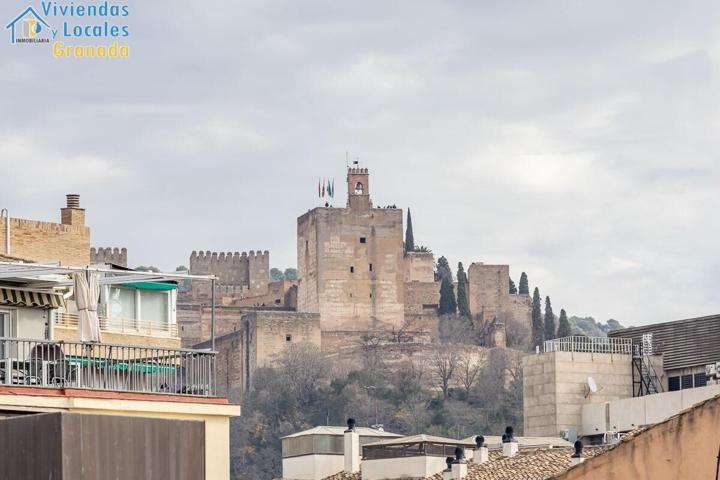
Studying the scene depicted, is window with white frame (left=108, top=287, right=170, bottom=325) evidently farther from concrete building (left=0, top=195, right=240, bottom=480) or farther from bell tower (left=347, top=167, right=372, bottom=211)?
bell tower (left=347, top=167, right=372, bottom=211)

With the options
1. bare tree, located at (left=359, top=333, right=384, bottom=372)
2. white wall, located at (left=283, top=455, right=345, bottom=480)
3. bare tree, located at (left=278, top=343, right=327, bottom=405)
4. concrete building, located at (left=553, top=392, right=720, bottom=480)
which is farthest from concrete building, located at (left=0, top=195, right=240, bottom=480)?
bare tree, located at (left=359, top=333, right=384, bottom=372)

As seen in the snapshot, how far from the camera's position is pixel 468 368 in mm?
155625

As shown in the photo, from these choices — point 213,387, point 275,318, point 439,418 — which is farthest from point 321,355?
point 213,387

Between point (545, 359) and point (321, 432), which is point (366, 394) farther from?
point (321, 432)

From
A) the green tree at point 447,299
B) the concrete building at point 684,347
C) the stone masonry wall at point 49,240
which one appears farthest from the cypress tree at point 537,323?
the stone masonry wall at point 49,240

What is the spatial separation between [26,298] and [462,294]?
143367 mm

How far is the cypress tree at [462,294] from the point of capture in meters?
166

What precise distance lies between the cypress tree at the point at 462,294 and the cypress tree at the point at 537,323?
4735mm

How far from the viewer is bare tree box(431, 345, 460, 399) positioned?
153750mm

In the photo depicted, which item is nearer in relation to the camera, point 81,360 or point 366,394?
point 81,360

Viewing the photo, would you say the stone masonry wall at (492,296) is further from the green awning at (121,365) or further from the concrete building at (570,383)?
the green awning at (121,365)

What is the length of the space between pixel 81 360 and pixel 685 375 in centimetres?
3840

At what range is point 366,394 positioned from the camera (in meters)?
145

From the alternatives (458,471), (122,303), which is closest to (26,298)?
(122,303)
